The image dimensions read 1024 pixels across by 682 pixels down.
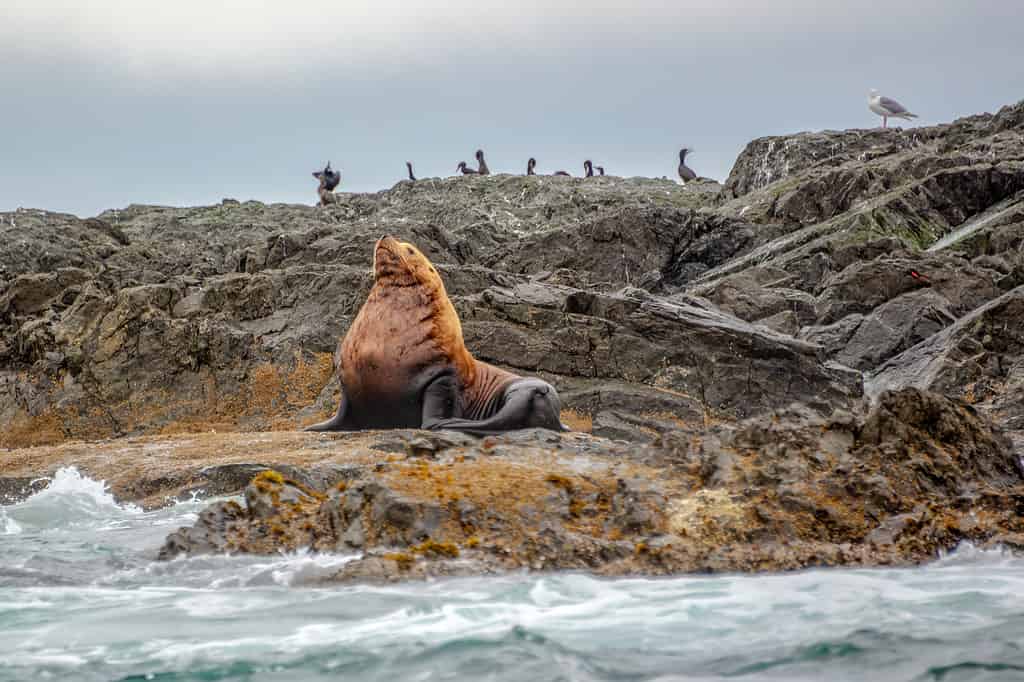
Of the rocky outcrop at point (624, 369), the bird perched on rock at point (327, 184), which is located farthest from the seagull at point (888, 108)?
the bird perched on rock at point (327, 184)

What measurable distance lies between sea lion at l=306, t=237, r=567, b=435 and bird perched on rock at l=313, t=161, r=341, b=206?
32091 mm

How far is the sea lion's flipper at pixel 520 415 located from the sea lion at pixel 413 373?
0.01 m

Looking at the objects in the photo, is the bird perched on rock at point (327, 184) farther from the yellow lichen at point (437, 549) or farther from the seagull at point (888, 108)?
the yellow lichen at point (437, 549)

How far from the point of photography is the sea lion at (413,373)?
9.80 meters

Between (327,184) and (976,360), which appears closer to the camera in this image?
(976,360)

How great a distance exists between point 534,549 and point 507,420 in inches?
180

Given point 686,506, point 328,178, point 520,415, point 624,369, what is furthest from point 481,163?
point 686,506

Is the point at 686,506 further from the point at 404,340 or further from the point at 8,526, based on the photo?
the point at 404,340

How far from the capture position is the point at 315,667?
366cm

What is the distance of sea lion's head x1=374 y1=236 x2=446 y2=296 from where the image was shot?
1035cm

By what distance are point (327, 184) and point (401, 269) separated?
111 feet

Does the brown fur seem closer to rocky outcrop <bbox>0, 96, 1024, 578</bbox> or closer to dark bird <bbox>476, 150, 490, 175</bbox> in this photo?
rocky outcrop <bbox>0, 96, 1024, 578</bbox>

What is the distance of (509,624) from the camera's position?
4.03 metres

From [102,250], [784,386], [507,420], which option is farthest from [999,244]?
[102,250]
